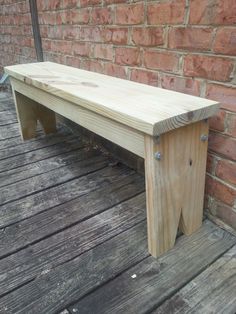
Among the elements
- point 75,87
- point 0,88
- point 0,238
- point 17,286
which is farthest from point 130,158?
point 0,88

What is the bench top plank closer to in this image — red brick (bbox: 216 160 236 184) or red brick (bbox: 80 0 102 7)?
red brick (bbox: 216 160 236 184)

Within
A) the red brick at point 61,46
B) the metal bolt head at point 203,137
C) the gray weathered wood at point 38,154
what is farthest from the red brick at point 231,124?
the red brick at point 61,46

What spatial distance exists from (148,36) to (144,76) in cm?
18

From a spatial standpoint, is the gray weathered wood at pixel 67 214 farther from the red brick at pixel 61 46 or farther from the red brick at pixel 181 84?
the red brick at pixel 61 46

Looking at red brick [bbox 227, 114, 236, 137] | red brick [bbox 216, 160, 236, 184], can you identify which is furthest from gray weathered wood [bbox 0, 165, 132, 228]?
red brick [bbox 227, 114, 236, 137]

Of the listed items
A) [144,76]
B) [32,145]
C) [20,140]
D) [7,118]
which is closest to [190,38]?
[144,76]

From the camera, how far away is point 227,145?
1118 mm

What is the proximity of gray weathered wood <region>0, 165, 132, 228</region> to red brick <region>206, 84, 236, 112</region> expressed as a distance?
711mm

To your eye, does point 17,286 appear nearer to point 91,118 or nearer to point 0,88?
point 91,118

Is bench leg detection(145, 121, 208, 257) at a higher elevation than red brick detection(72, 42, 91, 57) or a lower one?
lower

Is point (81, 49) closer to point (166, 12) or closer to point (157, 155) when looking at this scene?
point (166, 12)

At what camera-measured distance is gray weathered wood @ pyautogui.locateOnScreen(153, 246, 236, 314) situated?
0.92m

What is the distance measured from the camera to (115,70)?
161cm

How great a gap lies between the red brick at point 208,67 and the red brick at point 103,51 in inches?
22.5
